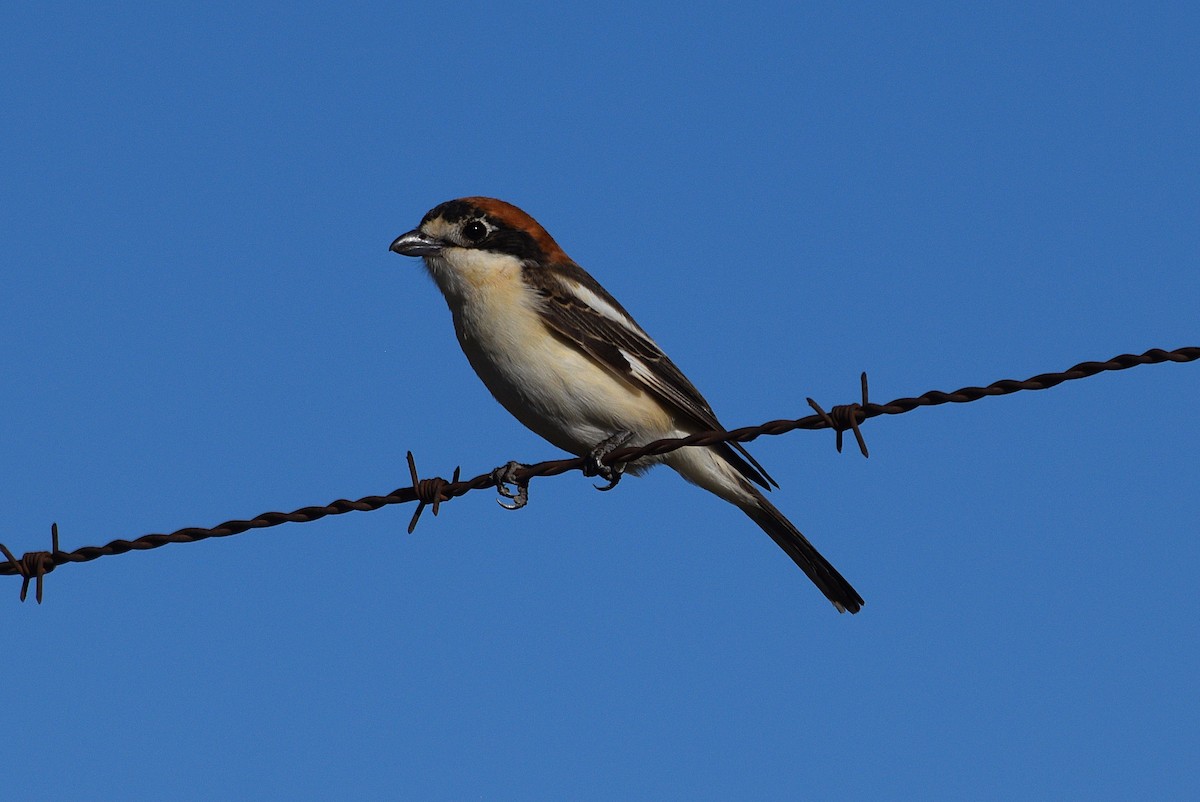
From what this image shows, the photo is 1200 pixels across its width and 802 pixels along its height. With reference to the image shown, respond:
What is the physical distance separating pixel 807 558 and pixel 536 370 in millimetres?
1891

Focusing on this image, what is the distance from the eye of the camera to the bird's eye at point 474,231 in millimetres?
7160

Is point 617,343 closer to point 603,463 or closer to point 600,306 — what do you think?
point 600,306

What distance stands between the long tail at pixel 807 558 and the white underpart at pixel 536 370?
1.90ft

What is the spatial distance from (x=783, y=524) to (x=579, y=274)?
179cm

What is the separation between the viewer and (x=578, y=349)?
6.68 m

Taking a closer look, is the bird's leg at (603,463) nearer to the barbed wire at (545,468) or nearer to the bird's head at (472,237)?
the barbed wire at (545,468)

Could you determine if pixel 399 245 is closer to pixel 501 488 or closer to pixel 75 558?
→ pixel 501 488

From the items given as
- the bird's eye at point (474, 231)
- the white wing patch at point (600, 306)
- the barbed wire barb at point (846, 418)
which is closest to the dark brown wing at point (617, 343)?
the white wing patch at point (600, 306)

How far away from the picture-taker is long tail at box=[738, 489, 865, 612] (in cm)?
707

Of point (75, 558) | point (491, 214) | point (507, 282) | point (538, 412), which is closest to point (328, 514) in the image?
point (75, 558)

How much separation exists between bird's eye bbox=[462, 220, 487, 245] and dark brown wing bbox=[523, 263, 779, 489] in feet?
1.34

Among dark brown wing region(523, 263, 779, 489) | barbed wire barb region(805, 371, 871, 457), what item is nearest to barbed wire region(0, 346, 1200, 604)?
barbed wire barb region(805, 371, 871, 457)

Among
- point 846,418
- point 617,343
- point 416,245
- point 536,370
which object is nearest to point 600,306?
point 617,343

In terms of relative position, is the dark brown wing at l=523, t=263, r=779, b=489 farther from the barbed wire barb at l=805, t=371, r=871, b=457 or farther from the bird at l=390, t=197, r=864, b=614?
the barbed wire barb at l=805, t=371, r=871, b=457
